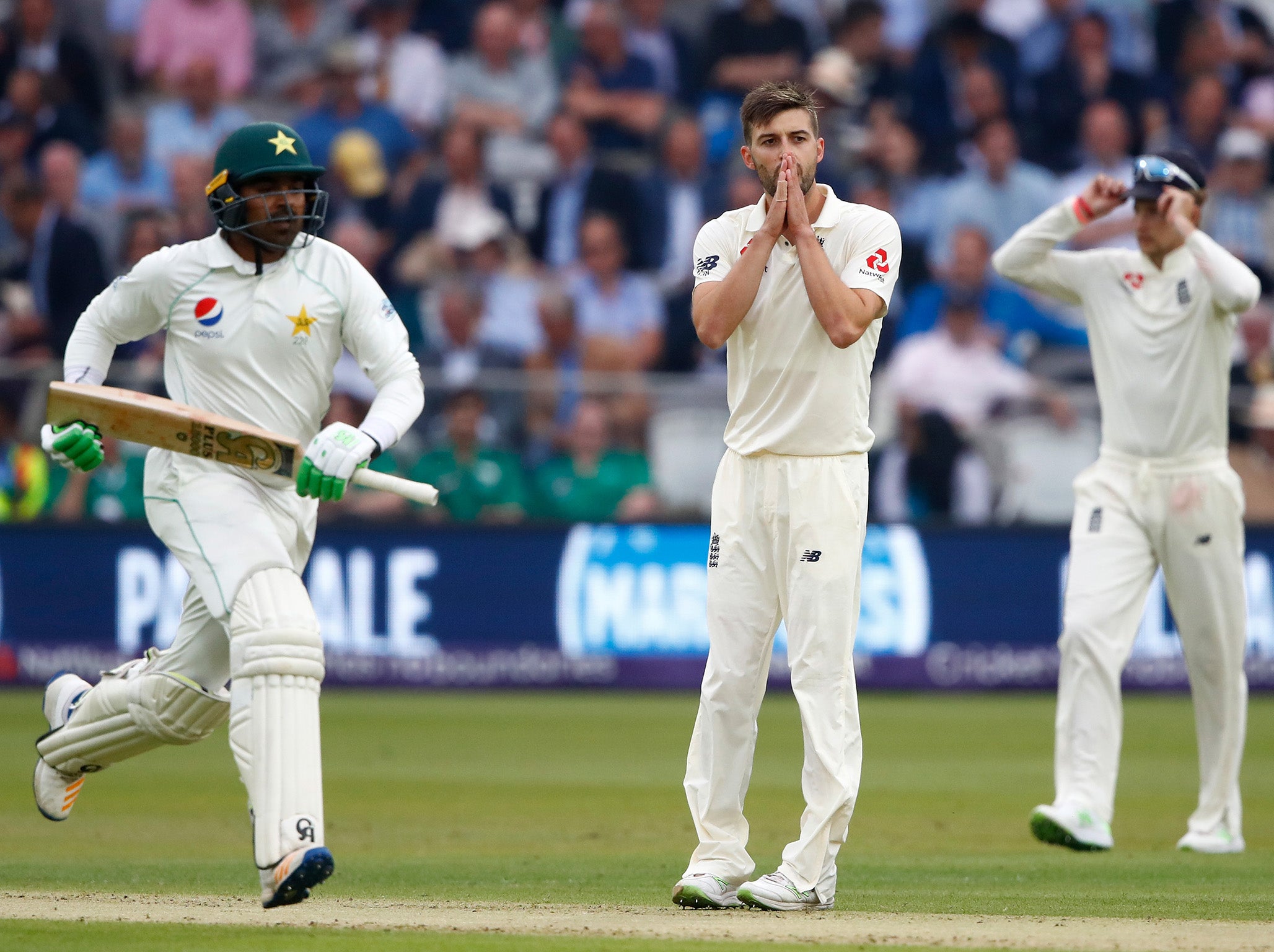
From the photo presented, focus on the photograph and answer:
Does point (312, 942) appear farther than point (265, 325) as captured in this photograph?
No

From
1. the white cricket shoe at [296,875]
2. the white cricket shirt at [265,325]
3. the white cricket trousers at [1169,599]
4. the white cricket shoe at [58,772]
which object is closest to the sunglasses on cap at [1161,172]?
the white cricket trousers at [1169,599]

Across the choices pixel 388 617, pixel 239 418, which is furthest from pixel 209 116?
pixel 239 418

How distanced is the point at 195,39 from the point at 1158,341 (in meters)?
11.1

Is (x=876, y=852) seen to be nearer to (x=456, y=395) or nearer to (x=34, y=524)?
(x=456, y=395)

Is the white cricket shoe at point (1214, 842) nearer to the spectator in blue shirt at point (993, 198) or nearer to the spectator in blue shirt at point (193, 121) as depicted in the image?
the spectator in blue shirt at point (993, 198)

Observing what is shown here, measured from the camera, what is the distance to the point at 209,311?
5.35 metres

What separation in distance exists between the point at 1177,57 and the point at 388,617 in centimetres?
888

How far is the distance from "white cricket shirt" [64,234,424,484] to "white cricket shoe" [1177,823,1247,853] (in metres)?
3.43

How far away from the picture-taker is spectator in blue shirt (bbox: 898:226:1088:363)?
1331 centimetres

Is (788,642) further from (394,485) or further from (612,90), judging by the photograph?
(612,90)

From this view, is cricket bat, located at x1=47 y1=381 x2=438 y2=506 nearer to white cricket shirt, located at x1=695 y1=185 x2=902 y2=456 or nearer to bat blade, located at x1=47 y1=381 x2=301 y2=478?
bat blade, located at x1=47 y1=381 x2=301 y2=478

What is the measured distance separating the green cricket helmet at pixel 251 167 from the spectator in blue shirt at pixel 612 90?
33.1ft

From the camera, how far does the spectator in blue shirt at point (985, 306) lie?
13.3 meters

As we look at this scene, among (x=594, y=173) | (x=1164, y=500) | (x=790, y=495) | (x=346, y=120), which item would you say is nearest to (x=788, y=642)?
(x=790, y=495)
